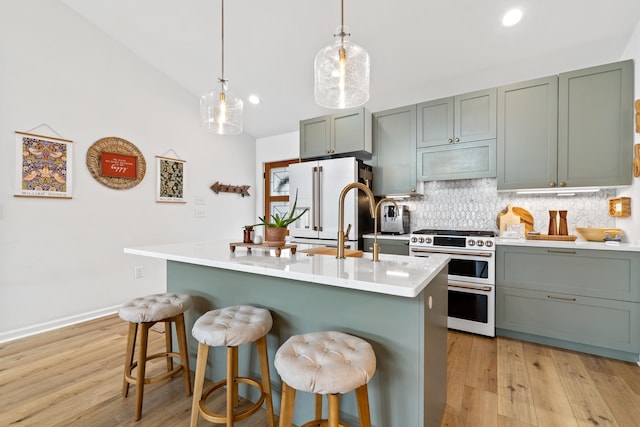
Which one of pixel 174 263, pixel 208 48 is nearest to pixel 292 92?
pixel 208 48

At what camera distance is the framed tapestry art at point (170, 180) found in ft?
12.2

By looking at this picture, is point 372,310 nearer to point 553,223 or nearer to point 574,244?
point 574,244

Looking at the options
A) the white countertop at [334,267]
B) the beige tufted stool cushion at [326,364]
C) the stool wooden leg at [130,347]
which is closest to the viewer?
the beige tufted stool cushion at [326,364]

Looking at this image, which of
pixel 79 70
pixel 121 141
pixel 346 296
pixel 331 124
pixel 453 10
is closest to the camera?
→ pixel 346 296

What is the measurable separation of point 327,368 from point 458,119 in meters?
2.93

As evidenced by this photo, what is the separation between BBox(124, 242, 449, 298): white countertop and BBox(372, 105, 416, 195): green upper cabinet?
1740 millimetres

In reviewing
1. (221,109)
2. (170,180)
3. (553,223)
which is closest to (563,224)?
(553,223)

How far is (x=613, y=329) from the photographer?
2.31 m

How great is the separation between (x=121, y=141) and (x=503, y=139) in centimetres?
410

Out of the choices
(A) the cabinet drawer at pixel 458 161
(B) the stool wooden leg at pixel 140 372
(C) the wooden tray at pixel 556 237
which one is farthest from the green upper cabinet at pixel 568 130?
(B) the stool wooden leg at pixel 140 372

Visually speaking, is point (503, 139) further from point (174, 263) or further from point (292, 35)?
point (174, 263)

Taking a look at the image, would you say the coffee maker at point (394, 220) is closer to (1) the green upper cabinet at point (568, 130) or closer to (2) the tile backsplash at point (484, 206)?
(2) the tile backsplash at point (484, 206)

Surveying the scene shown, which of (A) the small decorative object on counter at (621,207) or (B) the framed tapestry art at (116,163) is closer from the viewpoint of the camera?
(A) the small decorative object on counter at (621,207)

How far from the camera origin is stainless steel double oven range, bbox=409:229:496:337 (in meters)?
2.69
